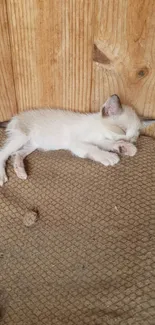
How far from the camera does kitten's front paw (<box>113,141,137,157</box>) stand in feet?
3.86

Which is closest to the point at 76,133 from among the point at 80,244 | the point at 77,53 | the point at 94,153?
the point at 94,153

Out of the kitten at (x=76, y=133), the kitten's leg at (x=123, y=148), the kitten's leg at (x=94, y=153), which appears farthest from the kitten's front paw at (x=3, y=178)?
the kitten's leg at (x=123, y=148)

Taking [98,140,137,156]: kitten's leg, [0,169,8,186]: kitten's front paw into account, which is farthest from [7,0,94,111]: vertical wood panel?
[0,169,8,186]: kitten's front paw

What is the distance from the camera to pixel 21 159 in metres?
1.24

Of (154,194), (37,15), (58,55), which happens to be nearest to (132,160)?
(154,194)

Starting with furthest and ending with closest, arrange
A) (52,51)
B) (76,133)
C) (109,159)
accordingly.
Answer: (76,133), (52,51), (109,159)

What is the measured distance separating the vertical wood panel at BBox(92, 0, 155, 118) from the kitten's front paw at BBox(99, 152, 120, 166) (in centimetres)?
24

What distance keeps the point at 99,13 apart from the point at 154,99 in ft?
1.11

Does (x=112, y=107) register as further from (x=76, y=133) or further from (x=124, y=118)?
(x=76, y=133)

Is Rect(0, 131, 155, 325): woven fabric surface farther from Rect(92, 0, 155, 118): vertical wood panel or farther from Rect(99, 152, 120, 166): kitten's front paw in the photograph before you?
Rect(92, 0, 155, 118): vertical wood panel

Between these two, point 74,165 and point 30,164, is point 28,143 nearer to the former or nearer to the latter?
point 30,164

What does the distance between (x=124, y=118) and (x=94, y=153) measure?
0.58 ft

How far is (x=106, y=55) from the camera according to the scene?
1218 mm

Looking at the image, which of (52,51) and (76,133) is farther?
(76,133)
